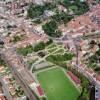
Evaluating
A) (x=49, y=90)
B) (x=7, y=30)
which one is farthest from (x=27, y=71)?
(x=7, y=30)

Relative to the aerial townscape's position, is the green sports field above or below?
below

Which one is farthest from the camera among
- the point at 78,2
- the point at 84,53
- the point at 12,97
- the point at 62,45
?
the point at 78,2

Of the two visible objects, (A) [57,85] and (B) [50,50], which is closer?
(A) [57,85]

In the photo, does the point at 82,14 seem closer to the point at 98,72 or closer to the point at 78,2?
the point at 78,2

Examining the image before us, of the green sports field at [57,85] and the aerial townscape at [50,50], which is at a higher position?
the aerial townscape at [50,50]

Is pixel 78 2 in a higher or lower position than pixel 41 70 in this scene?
higher

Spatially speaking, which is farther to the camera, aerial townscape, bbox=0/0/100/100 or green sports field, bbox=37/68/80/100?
aerial townscape, bbox=0/0/100/100
